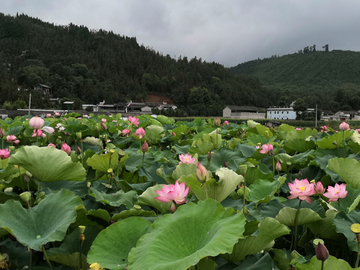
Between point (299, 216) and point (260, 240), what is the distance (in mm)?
214

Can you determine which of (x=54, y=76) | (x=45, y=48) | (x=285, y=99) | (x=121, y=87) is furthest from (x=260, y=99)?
(x=45, y=48)

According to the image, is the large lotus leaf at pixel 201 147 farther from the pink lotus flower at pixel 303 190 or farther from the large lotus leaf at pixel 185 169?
the pink lotus flower at pixel 303 190

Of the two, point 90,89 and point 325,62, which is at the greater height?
point 325,62

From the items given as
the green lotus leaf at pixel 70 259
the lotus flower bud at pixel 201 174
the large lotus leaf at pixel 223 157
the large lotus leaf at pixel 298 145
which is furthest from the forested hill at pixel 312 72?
the green lotus leaf at pixel 70 259

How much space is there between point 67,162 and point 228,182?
0.56 meters

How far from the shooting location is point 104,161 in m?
1.20

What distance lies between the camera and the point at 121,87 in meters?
77.4

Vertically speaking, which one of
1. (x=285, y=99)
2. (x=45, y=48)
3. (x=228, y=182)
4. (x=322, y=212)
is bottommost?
(x=322, y=212)

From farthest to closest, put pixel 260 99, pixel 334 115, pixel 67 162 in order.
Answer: pixel 260 99
pixel 334 115
pixel 67 162

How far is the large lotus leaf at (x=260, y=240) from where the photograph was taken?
0.67 meters

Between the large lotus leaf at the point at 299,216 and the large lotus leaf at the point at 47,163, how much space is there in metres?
0.70

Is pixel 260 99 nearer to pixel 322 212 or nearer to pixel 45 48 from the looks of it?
pixel 45 48

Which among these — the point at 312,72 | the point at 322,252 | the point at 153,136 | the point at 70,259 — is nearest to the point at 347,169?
the point at 322,252

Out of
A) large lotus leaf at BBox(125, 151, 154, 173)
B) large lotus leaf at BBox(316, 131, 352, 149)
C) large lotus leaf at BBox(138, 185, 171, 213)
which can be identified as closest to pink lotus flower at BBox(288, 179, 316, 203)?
large lotus leaf at BBox(138, 185, 171, 213)
